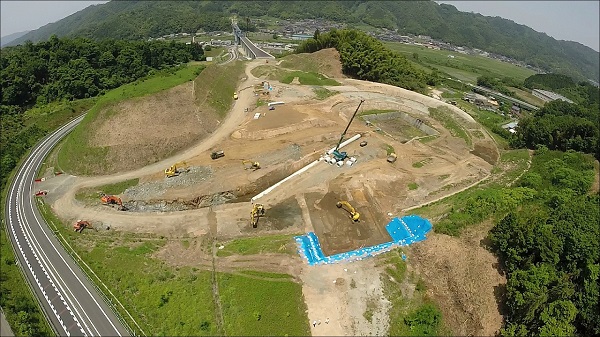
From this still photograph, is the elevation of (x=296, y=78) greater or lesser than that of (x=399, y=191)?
greater

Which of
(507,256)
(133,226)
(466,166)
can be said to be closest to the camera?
(507,256)

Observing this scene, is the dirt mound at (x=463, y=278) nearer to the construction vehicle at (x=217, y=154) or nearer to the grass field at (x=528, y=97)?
the construction vehicle at (x=217, y=154)

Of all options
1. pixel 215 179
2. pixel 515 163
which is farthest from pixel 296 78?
pixel 515 163

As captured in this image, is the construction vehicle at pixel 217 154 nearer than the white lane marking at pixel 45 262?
No

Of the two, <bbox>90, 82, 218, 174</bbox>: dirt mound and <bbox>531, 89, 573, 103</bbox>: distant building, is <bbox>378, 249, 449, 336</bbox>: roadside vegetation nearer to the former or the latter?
<bbox>90, 82, 218, 174</bbox>: dirt mound

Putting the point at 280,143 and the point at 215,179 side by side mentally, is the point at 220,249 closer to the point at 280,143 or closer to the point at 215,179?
the point at 215,179

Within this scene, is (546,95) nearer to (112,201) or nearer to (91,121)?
(91,121)

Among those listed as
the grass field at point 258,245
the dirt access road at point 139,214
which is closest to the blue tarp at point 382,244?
the grass field at point 258,245

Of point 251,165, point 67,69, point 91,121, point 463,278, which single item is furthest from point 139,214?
point 67,69
